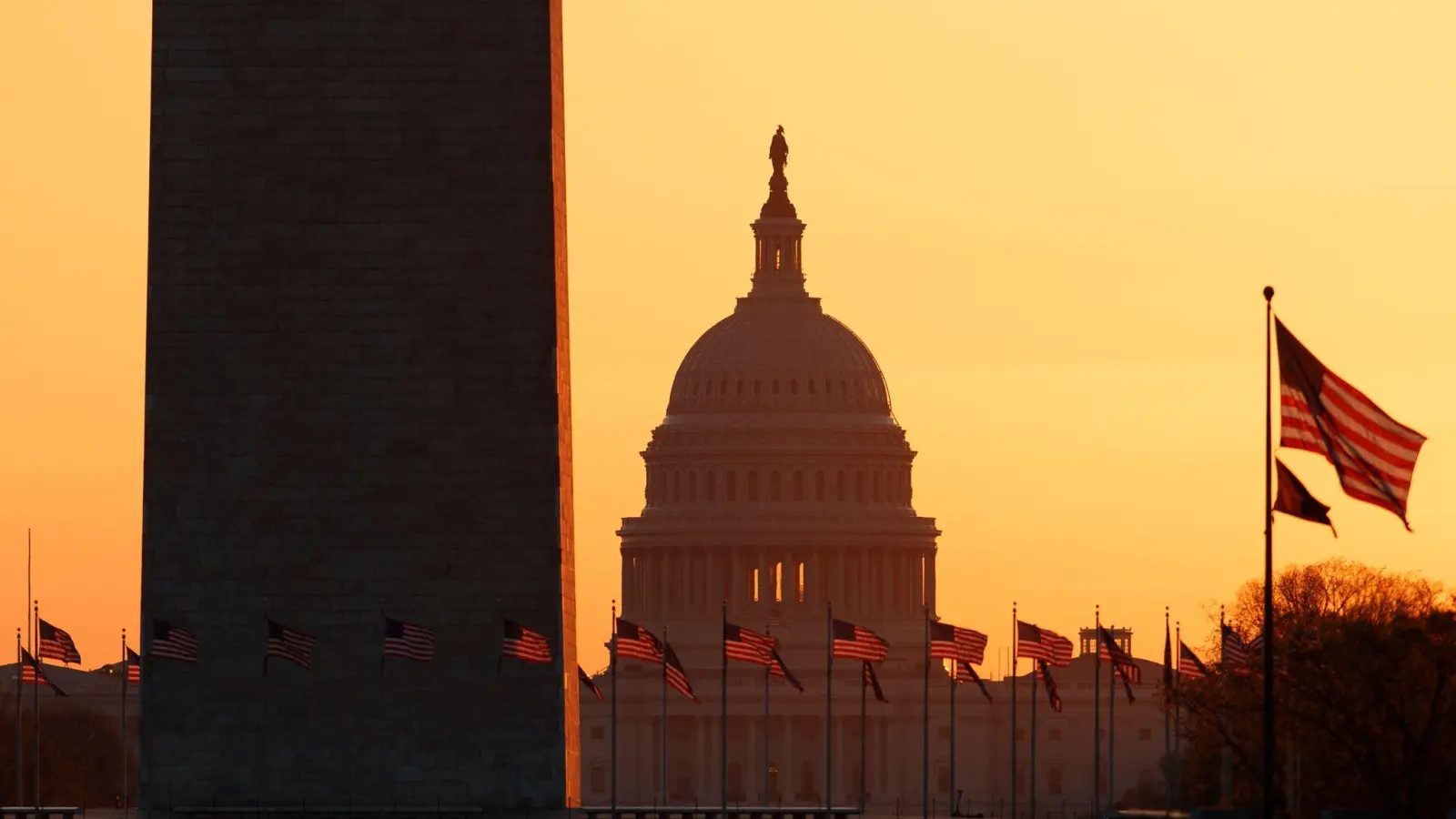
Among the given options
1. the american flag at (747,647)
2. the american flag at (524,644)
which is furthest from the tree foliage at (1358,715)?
the american flag at (524,644)

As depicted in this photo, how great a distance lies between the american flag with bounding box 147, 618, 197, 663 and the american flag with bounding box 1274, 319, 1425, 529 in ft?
138

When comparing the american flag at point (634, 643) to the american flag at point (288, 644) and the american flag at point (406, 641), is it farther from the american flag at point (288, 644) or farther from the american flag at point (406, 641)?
the american flag at point (288, 644)

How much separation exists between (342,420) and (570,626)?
7928 millimetres

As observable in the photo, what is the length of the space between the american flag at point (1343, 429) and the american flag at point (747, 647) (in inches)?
1680

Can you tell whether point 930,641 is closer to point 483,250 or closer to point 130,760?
point 483,250

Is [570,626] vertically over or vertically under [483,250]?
under

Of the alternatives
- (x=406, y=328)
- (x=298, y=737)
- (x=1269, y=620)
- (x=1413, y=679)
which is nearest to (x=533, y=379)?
(x=406, y=328)

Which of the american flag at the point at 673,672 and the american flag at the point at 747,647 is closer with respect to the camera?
the american flag at the point at 673,672

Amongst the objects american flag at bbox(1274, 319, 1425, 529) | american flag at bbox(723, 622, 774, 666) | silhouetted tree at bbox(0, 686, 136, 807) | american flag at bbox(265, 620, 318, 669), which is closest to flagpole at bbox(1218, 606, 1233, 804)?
american flag at bbox(723, 622, 774, 666)

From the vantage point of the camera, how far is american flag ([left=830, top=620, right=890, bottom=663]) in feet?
402

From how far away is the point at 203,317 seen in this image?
120 meters

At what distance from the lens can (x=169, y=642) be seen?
118 meters

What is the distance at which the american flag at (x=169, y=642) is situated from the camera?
118 metres

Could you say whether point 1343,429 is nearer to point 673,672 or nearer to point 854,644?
point 854,644
